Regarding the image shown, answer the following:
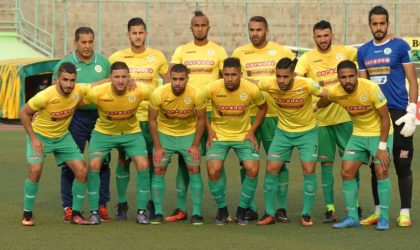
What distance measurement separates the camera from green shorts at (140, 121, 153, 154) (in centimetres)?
1012

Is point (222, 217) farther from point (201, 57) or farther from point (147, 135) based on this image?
point (201, 57)

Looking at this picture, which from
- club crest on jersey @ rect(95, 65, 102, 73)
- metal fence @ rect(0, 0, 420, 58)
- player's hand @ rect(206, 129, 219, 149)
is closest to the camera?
player's hand @ rect(206, 129, 219, 149)

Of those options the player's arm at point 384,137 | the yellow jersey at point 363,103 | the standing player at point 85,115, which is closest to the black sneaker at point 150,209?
the standing player at point 85,115

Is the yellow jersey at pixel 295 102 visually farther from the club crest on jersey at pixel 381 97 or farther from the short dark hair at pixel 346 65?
the club crest on jersey at pixel 381 97

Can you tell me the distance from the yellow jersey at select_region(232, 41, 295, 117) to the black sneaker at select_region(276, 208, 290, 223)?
1.00 m

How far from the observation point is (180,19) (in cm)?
3016

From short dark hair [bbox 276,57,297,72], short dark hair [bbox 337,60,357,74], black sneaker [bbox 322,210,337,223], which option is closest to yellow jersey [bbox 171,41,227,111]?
short dark hair [bbox 276,57,297,72]

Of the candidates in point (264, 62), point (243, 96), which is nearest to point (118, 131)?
point (243, 96)

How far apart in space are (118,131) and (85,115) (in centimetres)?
51

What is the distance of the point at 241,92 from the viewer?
9531 mm

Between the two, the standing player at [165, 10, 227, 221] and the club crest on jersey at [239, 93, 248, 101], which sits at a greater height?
the standing player at [165, 10, 227, 221]

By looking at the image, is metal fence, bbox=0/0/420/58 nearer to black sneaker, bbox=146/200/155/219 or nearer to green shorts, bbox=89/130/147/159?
black sneaker, bbox=146/200/155/219

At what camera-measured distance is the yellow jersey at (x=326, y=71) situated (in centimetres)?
985

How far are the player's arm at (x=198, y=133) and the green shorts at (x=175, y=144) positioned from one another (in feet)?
0.24
